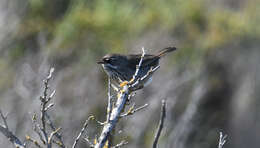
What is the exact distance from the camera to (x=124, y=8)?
1706 centimetres

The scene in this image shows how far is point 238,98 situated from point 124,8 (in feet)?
16.0

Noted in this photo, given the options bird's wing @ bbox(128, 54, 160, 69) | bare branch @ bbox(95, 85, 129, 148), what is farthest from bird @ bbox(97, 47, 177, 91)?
bare branch @ bbox(95, 85, 129, 148)

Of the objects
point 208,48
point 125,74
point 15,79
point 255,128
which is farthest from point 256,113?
point 125,74

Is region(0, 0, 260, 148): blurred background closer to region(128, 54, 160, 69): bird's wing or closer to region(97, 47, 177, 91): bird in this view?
region(128, 54, 160, 69): bird's wing

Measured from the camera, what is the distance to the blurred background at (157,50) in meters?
12.3

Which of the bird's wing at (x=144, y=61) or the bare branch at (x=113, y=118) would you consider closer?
the bare branch at (x=113, y=118)

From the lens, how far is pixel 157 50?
15336mm

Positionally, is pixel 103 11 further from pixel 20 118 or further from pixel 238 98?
pixel 20 118

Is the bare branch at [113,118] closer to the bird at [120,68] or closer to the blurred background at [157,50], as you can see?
the bird at [120,68]

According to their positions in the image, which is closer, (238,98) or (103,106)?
(103,106)

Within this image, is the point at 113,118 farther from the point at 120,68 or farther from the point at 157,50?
the point at 157,50

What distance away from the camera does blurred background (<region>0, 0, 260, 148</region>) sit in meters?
12.3

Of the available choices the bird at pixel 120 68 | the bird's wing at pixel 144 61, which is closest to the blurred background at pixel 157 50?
the bird's wing at pixel 144 61

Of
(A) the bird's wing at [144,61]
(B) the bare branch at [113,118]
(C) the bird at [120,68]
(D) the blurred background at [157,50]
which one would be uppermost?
(D) the blurred background at [157,50]
